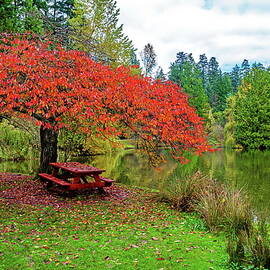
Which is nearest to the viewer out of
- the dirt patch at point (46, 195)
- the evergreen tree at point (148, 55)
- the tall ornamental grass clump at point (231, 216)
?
the tall ornamental grass clump at point (231, 216)

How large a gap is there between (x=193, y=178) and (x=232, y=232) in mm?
2427

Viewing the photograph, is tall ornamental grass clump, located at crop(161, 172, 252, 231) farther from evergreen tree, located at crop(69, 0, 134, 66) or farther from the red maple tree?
evergreen tree, located at crop(69, 0, 134, 66)

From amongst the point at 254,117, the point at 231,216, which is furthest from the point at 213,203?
the point at 254,117

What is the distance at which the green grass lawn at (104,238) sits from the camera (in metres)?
4.14

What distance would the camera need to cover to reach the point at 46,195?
28.0ft

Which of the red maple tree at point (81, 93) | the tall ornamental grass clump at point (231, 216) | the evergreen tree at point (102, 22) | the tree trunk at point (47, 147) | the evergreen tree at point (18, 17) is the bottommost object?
the tall ornamental grass clump at point (231, 216)

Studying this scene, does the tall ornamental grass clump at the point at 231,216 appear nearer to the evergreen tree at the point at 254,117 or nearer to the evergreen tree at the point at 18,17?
the evergreen tree at the point at 18,17

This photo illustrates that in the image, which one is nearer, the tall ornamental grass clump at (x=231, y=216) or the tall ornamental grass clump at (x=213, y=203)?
the tall ornamental grass clump at (x=231, y=216)

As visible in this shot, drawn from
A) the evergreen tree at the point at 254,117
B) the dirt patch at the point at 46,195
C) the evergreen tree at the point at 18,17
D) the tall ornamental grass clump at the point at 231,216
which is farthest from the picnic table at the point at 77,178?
the evergreen tree at the point at 254,117

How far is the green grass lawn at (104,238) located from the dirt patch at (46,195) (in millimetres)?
243

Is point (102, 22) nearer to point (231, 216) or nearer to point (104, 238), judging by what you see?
point (231, 216)

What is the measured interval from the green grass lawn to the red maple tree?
228cm

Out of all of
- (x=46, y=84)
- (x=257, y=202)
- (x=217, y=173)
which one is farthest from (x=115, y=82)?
(x=217, y=173)

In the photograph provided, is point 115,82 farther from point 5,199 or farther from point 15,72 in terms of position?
point 5,199
